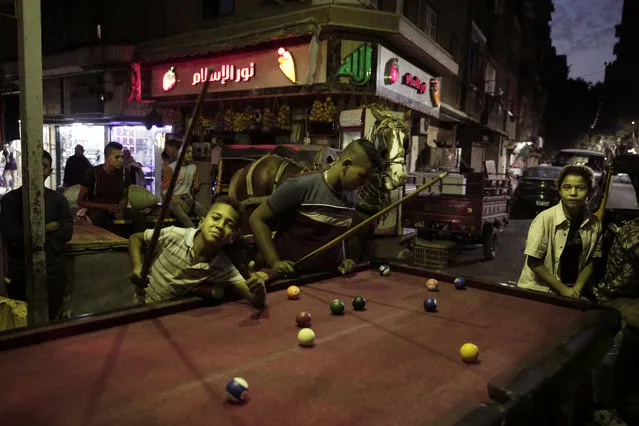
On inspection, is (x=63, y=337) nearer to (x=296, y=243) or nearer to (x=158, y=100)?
(x=296, y=243)

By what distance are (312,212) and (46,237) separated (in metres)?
2.95

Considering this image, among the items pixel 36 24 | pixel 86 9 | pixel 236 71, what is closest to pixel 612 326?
pixel 36 24

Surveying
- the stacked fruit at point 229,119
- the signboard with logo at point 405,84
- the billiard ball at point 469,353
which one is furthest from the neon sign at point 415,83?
the billiard ball at point 469,353

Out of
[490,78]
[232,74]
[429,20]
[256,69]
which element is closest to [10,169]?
[232,74]

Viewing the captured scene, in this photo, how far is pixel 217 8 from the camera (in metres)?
14.2

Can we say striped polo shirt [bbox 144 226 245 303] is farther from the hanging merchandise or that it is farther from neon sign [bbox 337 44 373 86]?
the hanging merchandise

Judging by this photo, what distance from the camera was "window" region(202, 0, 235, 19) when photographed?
1379 centimetres

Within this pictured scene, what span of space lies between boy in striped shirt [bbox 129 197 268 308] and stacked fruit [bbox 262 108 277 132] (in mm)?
9491

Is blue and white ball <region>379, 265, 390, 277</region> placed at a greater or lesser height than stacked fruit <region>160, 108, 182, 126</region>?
lesser

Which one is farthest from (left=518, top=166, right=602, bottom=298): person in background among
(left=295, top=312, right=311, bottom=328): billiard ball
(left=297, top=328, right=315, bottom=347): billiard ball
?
(left=297, top=328, right=315, bottom=347): billiard ball

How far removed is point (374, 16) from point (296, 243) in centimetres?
873

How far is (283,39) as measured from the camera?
1202 cm

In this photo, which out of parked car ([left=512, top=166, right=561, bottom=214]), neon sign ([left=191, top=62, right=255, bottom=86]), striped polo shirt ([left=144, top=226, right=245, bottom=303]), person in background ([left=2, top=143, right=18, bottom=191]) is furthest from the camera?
parked car ([left=512, top=166, right=561, bottom=214])

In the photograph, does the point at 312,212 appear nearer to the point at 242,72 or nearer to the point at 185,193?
the point at 185,193
